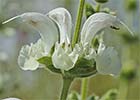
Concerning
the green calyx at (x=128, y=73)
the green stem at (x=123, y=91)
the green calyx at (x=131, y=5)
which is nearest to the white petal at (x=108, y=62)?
the green stem at (x=123, y=91)

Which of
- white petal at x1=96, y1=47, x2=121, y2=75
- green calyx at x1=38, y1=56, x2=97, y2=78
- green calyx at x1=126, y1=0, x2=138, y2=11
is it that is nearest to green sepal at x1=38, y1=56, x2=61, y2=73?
green calyx at x1=38, y1=56, x2=97, y2=78

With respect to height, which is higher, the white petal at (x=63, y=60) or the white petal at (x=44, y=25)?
the white petal at (x=44, y=25)

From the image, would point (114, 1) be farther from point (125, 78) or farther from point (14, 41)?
point (14, 41)

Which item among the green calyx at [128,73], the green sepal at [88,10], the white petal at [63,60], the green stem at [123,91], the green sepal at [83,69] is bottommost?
the green stem at [123,91]

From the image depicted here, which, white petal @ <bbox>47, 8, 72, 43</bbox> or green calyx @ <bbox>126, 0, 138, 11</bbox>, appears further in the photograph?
green calyx @ <bbox>126, 0, 138, 11</bbox>

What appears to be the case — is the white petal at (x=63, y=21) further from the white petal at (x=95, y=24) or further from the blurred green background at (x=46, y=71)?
the blurred green background at (x=46, y=71)

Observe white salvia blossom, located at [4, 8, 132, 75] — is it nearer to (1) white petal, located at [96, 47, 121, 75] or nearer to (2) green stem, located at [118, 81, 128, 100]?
(1) white petal, located at [96, 47, 121, 75]

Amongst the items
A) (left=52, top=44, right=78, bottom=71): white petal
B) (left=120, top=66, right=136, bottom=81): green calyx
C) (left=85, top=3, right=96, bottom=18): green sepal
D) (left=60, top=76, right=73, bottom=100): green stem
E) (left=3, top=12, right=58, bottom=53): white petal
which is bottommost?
(left=120, top=66, right=136, bottom=81): green calyx

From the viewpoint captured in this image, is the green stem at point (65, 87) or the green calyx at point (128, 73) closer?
the green stem at point (65, 87)
